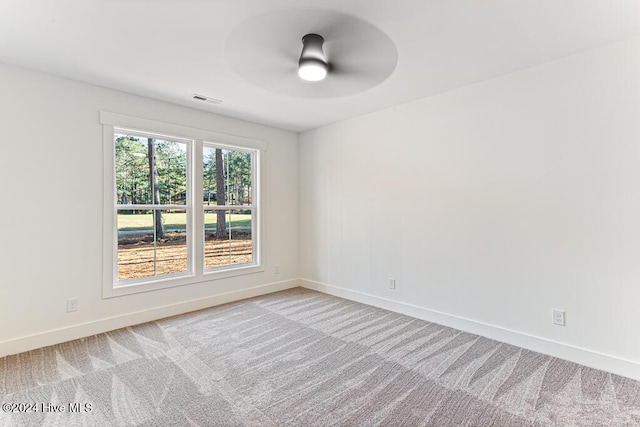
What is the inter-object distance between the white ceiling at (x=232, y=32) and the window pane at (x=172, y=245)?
4.68ft

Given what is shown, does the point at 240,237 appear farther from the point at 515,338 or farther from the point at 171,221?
the point at 515,338

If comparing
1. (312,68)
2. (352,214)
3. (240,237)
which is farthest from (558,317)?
(240,237)

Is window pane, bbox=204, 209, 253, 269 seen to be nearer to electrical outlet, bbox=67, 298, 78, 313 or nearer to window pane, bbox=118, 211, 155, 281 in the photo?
window pane, bbox=118, 211, 155, 281

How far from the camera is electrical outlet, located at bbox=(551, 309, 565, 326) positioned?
8.30 ft

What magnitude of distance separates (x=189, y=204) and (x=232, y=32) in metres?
2.25

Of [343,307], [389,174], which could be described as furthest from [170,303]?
[389,174]

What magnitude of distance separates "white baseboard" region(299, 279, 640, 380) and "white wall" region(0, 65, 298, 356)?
261cm

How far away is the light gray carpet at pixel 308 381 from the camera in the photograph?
183 centimetres

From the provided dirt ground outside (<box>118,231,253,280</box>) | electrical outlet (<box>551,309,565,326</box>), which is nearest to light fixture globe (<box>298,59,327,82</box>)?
dirt ground outside (<box>118,231,253,280</box>)

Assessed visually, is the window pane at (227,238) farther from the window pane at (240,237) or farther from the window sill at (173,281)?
the window sill at (173,281)

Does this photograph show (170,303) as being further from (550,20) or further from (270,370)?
(550,20)

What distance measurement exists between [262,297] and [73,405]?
2.46 meters

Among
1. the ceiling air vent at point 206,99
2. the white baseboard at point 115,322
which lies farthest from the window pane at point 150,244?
the ceiling air vent at point 206,99

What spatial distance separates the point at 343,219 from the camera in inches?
168
